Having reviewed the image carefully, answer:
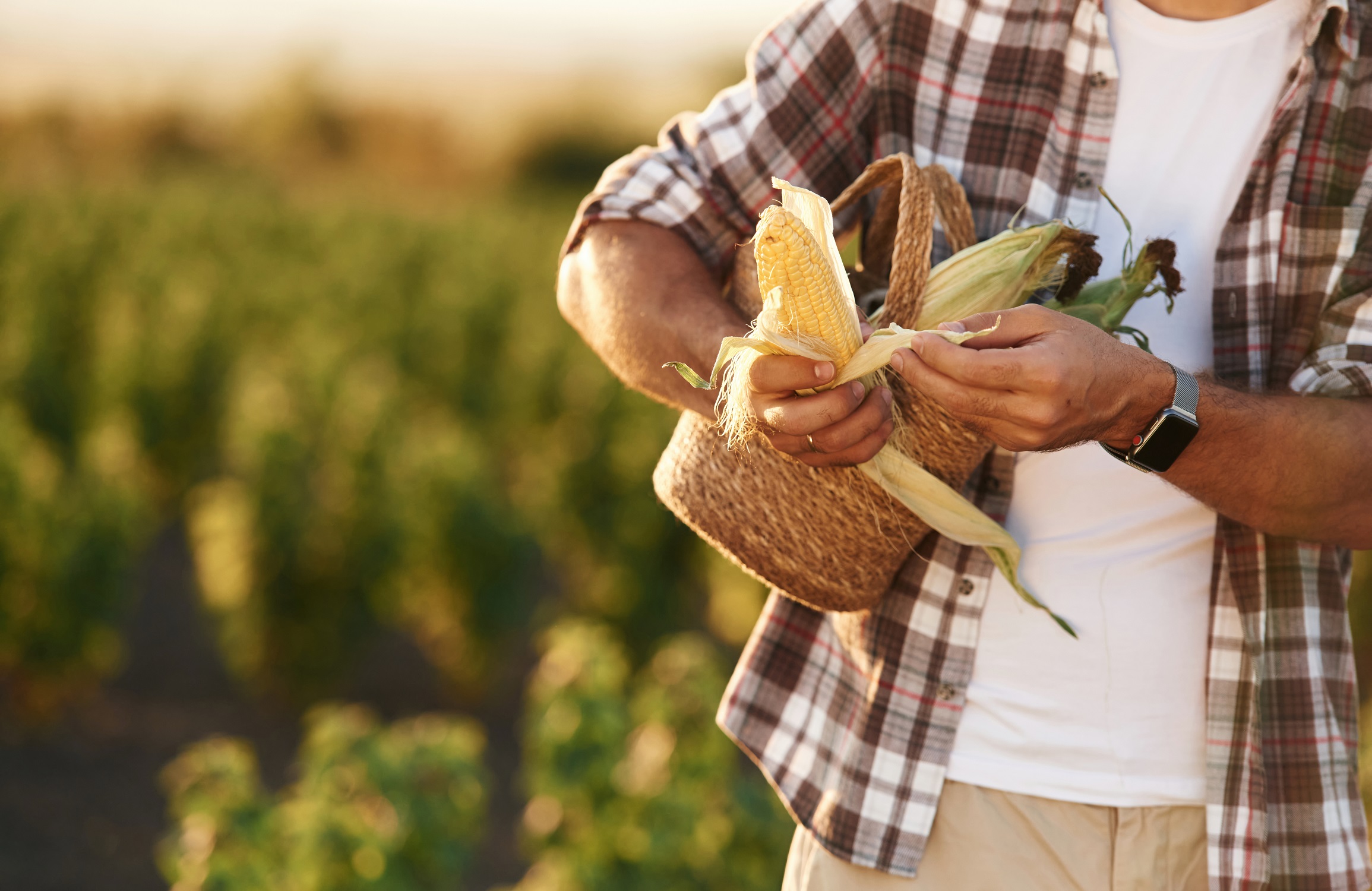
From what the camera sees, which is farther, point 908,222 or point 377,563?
point 377,563

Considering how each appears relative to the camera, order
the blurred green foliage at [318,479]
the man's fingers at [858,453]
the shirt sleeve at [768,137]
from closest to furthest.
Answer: the man's fingers at [858,453], the shirt sleeve at [768,137], the blurred green foliage at [318,479]

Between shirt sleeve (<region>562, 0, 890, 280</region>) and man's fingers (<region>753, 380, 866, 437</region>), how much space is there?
50 centimetres

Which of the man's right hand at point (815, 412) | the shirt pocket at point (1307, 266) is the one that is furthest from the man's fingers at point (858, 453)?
the shirt pocket at point (1307, 266)

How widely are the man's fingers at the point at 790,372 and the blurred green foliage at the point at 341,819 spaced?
2.06 meters

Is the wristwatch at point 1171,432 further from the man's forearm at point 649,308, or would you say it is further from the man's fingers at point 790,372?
the man's forearm at point 649,308

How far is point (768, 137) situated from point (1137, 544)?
2.39 feet

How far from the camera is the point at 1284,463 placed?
1372mm

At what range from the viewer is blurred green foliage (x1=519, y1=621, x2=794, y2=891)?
10.1 feet

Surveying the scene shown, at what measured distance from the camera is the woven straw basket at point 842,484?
51.7 inches

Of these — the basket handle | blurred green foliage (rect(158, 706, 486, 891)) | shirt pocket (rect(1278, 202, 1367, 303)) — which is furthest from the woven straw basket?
blurred green foliage (rect(158, 706, 486, 891))

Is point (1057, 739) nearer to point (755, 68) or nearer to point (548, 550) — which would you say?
point (755, 68)

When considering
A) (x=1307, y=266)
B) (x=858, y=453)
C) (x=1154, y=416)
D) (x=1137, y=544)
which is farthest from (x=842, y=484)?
(x=1307, y=266)

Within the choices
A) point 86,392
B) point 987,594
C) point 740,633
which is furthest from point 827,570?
point 86,392

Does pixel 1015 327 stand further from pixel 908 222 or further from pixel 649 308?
pixel 649 308
